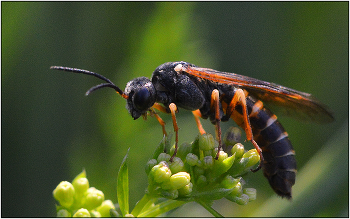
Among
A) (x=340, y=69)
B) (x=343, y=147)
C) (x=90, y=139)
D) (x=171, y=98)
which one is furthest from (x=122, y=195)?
(x=340, y=69)

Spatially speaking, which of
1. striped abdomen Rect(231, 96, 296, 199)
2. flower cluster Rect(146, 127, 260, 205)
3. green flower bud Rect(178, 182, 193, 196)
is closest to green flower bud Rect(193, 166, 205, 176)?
flower cluster Rect(146, 127, 260, 205)

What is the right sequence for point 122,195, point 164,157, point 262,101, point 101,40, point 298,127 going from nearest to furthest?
point 122,195, point 164,157, point 262,101, point 101,40, point 298,127

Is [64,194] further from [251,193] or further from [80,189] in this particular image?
[251,193]

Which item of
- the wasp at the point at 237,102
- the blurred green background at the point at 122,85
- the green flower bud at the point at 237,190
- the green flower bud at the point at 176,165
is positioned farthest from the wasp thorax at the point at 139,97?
the green flower bud at the point at 237,190

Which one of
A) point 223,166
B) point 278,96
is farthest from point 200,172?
point 278,96

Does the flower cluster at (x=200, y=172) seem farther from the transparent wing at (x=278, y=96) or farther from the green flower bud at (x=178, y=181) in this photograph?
the transparent wing at (x=278, y=96)

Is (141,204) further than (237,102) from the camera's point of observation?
No

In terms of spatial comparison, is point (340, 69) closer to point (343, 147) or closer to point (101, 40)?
point (343, 147)

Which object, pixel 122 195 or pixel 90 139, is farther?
pixel 90 139
